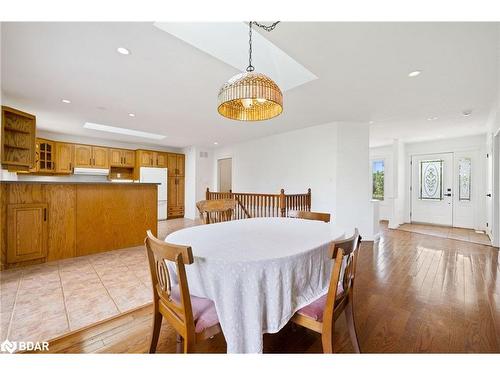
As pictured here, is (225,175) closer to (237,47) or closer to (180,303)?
(237,47)

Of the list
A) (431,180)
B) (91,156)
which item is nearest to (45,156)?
(91,156)

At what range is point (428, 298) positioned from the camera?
2.18 m

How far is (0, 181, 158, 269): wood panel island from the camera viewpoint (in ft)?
8.83

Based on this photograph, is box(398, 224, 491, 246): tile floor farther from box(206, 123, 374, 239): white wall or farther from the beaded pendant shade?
the beaded pendant shade

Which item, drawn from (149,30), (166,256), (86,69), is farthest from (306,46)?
(86,69)

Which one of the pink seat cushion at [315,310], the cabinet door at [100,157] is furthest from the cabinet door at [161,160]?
the pink seat cushion at [315,310]

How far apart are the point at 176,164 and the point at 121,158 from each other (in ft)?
5.29

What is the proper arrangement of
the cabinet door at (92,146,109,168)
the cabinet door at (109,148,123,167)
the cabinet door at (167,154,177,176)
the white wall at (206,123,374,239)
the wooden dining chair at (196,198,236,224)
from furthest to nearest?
the cabinet door at (167,154,177,176) < the cabinet door at (109,148,123,167) < the cabinet door at (92,146,109,168) < the white wall at (206,123,374,239) < the wooden dining chair at (196,198,236,224)

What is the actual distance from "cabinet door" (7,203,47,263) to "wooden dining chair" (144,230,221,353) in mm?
2727

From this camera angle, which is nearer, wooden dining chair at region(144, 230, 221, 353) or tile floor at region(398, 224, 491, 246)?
wooden dining chair at region(144, 230, 221, 353)

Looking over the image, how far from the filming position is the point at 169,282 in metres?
1.17

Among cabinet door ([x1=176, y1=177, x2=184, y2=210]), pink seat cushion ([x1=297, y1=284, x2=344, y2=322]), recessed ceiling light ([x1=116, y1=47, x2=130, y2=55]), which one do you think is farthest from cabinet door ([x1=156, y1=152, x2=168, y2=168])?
pink seat cushion ([x1=297, y1=284, x2=344, y2=322])
